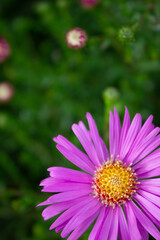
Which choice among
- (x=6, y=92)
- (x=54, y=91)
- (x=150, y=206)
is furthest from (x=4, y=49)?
(x=150, y=206)

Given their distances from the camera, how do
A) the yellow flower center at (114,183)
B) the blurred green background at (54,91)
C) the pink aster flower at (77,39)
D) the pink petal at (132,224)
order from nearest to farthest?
the pink petal at (132,224) < the yellow flower center at (114,183) < the pink aster flower at (77,39) < the blurred green background at (54,91)

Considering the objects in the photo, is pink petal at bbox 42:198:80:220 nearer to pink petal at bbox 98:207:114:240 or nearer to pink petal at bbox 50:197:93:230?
pink petal at bbox 50:197:93:230

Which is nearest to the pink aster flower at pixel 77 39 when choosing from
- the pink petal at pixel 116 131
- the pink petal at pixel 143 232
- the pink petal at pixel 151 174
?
the pink petal at pixel 116 131

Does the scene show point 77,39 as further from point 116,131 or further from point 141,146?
point 141,146

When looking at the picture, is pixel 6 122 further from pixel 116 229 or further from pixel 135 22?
pixel 116 229

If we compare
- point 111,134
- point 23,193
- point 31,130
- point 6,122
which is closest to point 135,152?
point 111,134

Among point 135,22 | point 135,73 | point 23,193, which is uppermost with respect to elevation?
point 135,73

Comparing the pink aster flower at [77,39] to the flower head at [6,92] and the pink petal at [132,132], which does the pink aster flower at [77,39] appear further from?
the flower head at [6,92]
